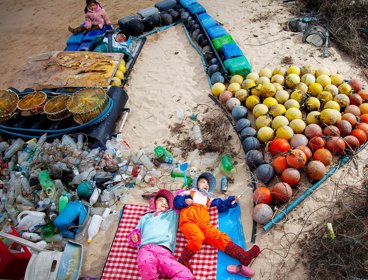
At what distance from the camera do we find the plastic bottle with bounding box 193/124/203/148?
598 centimetres

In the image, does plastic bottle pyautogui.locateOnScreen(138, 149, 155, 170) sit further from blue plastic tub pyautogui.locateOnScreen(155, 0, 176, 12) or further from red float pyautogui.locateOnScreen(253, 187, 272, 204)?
blue plastic tub pyautogui.locateOnScreen(155, 0, 176, 12)

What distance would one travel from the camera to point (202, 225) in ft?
14.8

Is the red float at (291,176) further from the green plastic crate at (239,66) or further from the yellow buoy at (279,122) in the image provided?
the green plastic crate at (239,66)

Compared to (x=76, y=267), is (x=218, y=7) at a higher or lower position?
higher

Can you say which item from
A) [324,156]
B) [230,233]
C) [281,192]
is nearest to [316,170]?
[324,156]

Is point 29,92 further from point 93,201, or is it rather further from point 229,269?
point 229,269

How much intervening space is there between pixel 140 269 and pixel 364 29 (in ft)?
24.1

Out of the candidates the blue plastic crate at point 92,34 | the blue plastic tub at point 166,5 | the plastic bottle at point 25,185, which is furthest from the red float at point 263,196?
the blue plastic tub at point 166,5

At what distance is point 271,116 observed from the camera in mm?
5883

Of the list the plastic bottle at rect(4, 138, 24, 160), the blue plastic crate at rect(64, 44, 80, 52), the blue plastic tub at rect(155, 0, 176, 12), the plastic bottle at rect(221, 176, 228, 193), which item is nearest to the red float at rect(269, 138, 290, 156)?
the plastic bottle at rect(221, 176, 228, 193)

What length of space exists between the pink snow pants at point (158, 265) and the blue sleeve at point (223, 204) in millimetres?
1069

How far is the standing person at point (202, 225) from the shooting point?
14.1 feet

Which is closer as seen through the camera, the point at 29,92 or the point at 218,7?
the point at 29,92

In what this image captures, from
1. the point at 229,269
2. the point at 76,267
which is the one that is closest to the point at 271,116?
the point at 229,269
